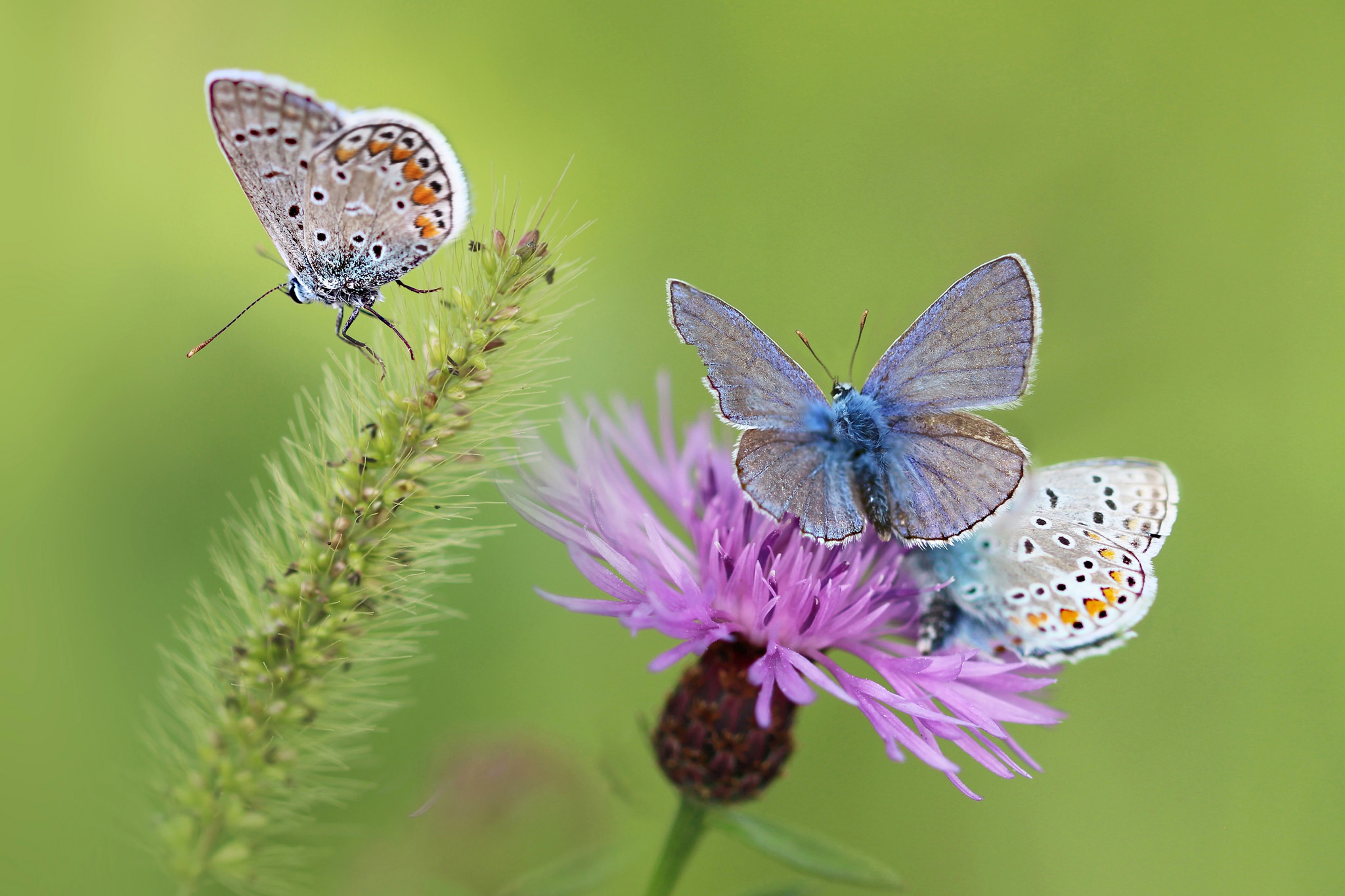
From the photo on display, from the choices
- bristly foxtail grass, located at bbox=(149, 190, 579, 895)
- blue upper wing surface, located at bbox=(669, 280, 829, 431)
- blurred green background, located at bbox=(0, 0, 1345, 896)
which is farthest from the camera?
blurred green background, located at bbox=(0, 0, 1345, 896)

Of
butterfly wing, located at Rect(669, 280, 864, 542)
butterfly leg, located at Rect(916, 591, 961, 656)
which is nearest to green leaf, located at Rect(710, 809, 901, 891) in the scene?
butterfly leg, located at Rect(916, 591, 961, 656)

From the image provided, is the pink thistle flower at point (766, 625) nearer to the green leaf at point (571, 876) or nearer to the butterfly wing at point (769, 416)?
the butterfly wing at point (769, 416)

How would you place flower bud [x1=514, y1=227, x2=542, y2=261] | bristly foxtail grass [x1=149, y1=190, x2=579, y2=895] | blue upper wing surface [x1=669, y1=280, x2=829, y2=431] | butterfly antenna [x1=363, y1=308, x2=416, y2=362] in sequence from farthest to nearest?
blue upper wing surface [x1=669, y1=280, x2=829, y2=431], butterfly antenna [x1=363, y1=308, x2=416, y2=362], flower bud [x1=514, y1=227, x2=542, y2=261], bristly foxtail grass [x1=149, y1=190, x2=579, y2=895]

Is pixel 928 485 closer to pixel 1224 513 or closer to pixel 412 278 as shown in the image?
pixel 412 278

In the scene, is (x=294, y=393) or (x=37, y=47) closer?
(x=294, y=393)

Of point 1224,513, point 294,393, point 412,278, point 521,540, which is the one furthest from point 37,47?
point 1224,513

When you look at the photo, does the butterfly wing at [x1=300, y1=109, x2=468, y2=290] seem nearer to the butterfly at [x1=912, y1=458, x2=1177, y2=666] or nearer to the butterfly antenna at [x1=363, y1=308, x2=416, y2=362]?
the butterfly antenna at [x1=363, y1=308, x2=416, y2=362]
